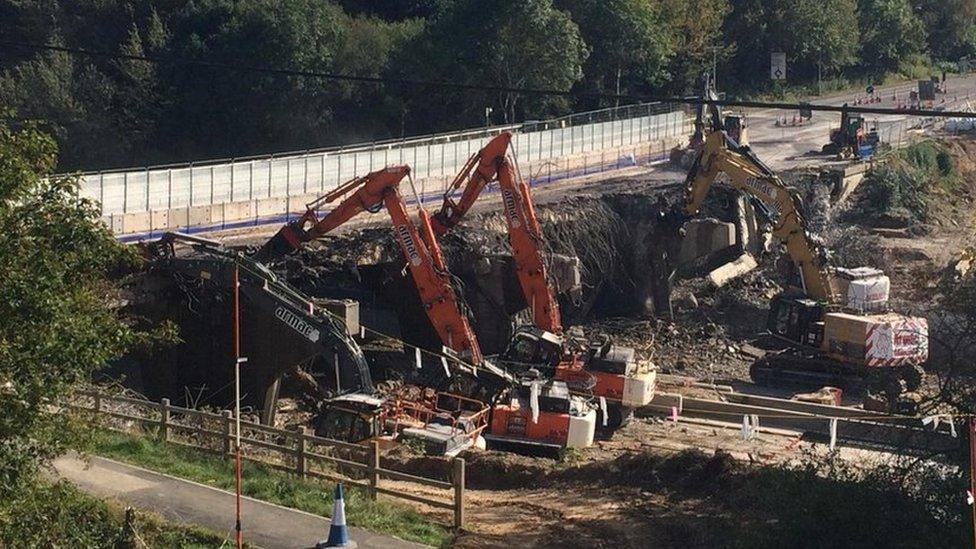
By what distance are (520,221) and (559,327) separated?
2.88 m

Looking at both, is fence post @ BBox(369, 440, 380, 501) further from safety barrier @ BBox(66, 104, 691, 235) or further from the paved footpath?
safety barrier @ BBox(66, 104, 691, 235)

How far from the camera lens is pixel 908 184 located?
69.0 meters

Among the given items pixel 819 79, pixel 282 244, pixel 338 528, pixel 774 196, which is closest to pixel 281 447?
pixel 338 528

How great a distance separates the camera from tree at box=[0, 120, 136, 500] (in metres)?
15.6

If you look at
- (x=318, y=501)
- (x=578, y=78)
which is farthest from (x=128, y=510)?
(x=578, y=78)

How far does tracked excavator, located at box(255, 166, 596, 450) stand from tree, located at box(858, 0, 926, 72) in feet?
255

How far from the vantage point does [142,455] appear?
2377 cm

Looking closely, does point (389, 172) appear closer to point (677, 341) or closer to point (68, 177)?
point (677, 341)

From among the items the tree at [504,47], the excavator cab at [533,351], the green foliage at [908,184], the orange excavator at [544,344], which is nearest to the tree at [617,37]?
the tree at [504,47]

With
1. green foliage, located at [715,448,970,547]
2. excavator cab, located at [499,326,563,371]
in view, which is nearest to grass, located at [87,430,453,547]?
green foliage, located at [715,448,970,547]

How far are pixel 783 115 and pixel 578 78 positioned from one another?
2005cm

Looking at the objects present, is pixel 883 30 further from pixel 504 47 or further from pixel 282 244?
pixel 282 244

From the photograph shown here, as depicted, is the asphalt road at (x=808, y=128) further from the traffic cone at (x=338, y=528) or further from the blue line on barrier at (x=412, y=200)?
the traffic cone at (x=338, y=528)

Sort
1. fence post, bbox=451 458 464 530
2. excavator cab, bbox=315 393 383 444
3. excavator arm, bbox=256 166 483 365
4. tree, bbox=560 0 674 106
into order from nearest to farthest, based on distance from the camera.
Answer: fence post, bbox=451 458 464 530, excavator cab, bbox=315 393 383 444, excavator arm, bbox=256 166 483 365, tree, bbox=560 0 674 106
